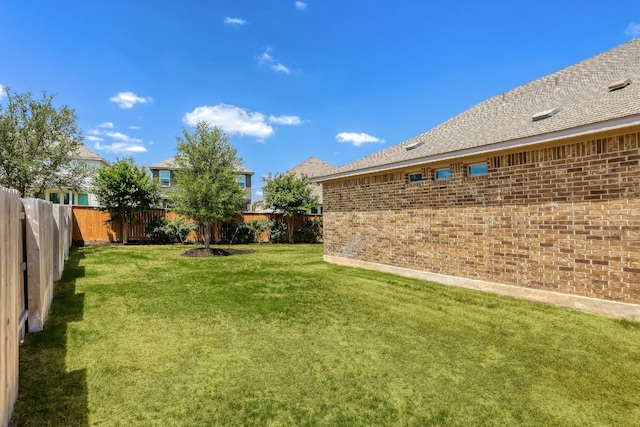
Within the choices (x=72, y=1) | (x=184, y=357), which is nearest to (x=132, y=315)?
(x=184, y=357)

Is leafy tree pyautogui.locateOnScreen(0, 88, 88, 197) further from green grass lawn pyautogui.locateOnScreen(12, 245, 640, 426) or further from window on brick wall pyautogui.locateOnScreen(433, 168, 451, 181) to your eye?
window on brick wall pyautogui.locateOnScreen(433, 168, 451, 181)

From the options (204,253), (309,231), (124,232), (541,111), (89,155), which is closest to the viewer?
(541,111)

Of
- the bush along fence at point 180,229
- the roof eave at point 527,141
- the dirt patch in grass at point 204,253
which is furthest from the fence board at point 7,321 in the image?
the bush along fence at point 180,229

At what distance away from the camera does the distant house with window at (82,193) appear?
16.8 meters

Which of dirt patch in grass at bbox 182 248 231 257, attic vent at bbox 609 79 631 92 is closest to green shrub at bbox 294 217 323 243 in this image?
dirt patch in grass at bbox 182 248 231 257

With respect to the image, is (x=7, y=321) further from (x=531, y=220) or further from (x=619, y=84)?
(x=619, y=84)

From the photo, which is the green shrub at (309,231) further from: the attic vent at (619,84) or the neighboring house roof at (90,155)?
the neighboring house roof at (90,155)

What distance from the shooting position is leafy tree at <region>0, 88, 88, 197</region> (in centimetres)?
1282

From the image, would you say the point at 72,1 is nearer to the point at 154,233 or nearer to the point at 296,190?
the point at 154,233

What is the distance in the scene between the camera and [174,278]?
8047 millimetres

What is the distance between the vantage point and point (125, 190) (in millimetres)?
16031

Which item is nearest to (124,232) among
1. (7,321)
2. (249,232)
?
(249,232)

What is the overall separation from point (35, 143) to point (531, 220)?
17.5 m

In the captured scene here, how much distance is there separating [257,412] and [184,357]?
141 centimetres
